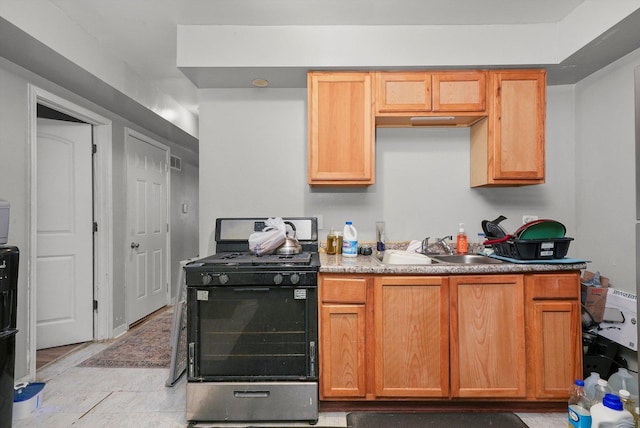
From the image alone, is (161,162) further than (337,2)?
Yes

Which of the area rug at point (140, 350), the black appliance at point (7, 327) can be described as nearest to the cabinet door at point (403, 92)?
the black appliance at point (7, 327)

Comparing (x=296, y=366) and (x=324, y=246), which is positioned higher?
(x=324, y=246)

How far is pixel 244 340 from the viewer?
1851 millimetres

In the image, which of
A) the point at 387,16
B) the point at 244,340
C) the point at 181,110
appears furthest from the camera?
→ the point at 181,110

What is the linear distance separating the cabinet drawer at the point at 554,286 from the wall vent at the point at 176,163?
4.32m

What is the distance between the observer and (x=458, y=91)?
7.60 feet

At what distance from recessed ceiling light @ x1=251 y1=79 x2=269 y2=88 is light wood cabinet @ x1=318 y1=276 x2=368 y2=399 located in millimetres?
1658

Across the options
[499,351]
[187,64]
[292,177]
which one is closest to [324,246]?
[292,177]

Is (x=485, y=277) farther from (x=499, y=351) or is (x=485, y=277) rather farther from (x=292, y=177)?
(x=292, y=177)

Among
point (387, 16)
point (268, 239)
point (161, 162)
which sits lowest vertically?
point (268, 239)

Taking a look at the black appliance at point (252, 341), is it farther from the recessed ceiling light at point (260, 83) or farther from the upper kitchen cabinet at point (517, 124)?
the upper kitchen cabinet at point (517, 124)

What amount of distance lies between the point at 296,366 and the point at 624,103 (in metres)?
2.73

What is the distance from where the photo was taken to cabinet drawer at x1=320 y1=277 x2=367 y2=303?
1905 mm

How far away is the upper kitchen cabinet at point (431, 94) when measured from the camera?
7.59 ft
